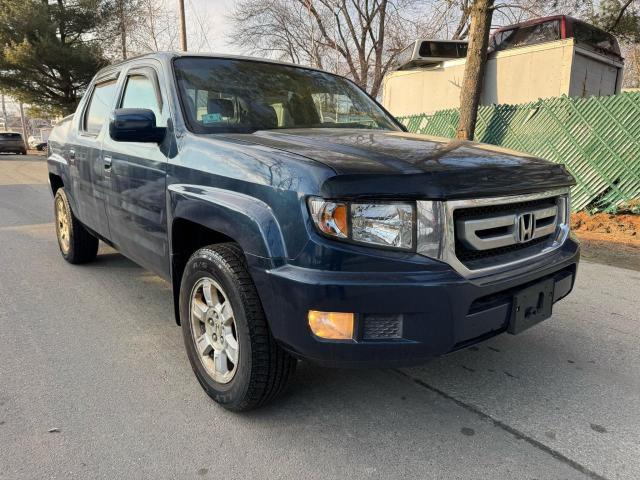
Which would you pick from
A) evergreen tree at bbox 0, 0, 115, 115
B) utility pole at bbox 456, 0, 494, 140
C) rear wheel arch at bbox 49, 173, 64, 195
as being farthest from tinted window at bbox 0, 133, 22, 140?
utility pole at bbox 456, 0, 494, 140

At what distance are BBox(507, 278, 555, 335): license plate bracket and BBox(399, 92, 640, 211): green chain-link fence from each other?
6513 millimetres

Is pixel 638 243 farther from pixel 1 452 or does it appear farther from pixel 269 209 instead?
pixel 1 452

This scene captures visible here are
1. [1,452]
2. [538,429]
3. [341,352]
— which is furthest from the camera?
[538,429]

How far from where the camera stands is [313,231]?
200 centimetres

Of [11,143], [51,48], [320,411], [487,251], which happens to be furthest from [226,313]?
[11,143]

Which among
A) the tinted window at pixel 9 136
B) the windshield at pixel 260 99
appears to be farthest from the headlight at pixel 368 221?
the tinted window at pixel 9 136

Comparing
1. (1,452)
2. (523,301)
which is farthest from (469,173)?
(1,452)

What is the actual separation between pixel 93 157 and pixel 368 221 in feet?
9.23

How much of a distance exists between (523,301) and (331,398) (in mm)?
1098

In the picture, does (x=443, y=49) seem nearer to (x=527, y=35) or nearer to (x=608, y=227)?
(x=527, y=35)

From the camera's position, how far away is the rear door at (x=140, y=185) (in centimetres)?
298

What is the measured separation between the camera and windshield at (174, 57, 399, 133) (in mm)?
2966

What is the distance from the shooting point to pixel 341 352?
2.06m

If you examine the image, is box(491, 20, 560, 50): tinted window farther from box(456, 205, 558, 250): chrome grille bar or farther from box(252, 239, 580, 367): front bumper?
box(252, 239, 580, 367): front bumper
